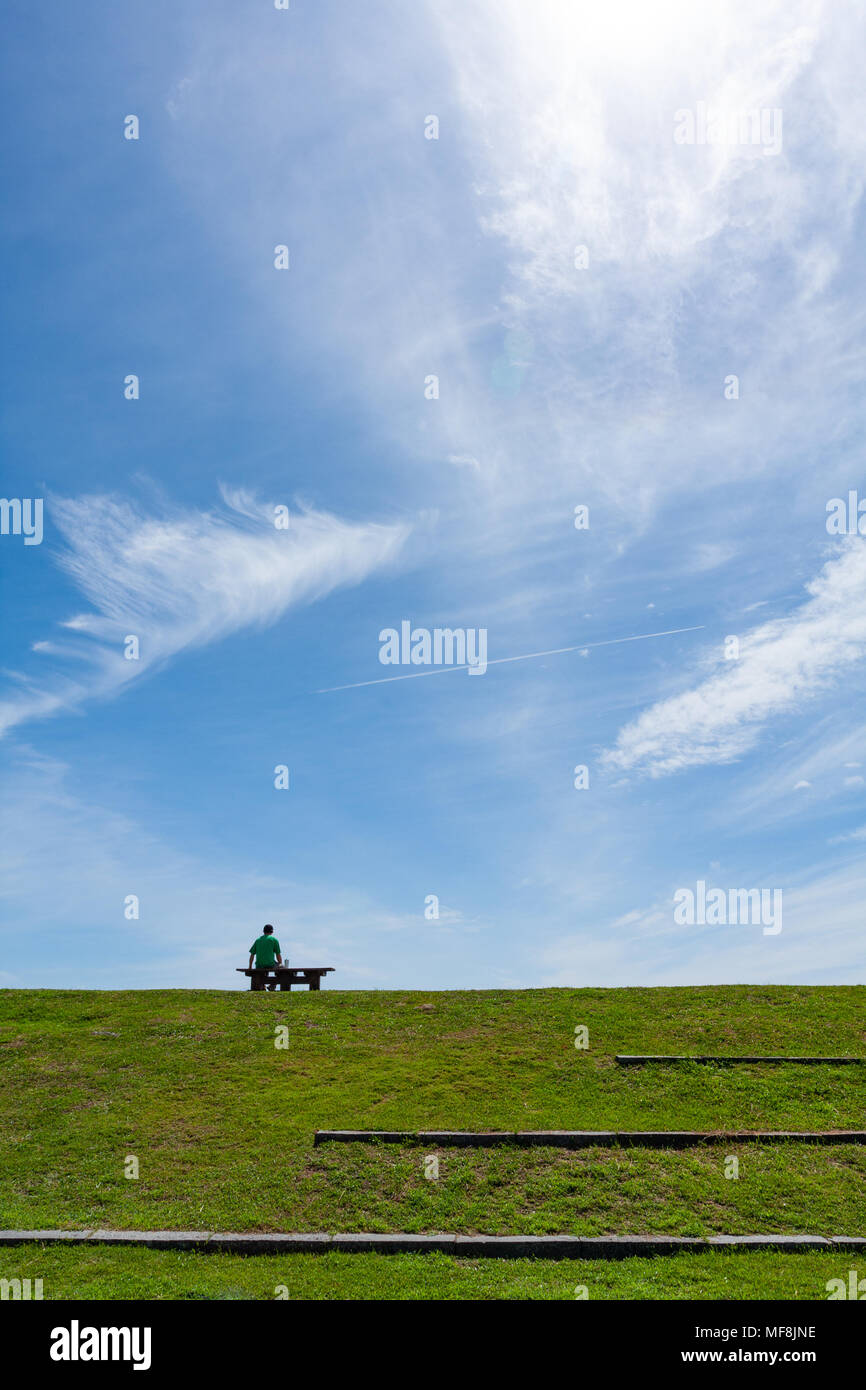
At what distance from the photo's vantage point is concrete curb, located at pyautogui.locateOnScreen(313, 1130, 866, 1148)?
13.3m

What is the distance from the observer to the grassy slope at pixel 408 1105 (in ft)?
38.4

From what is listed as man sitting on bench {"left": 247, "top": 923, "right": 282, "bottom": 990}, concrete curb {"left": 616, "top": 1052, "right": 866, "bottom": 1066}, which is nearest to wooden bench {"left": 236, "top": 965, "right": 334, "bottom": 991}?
man sitting on bench {"left": 247, "top": 923, "right": 282, "bottom": 990}

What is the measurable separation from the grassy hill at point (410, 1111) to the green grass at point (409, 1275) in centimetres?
8

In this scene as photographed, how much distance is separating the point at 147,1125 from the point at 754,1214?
9.90 meters

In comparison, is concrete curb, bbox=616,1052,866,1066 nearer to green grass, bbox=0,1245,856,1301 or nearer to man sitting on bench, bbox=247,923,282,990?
green grass, bbox=0,1245,856,1301

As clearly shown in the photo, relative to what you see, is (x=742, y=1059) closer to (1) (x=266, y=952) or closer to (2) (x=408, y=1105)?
(2) (x=408, y=1105)

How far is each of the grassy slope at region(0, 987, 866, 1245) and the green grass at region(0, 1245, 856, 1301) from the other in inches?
25.6

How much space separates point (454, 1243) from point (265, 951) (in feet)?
43.9

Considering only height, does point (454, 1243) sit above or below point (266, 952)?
below

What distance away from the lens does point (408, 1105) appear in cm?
1488

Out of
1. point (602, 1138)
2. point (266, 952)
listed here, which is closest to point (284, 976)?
point (266, 952)

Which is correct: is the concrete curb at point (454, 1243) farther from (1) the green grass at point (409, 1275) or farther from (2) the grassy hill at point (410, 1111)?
(2) the grassy hill at point (410, 1111)

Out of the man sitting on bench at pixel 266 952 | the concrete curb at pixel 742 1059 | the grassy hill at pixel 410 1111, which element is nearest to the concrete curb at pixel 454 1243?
the grassy hill at pixel 410 1111
